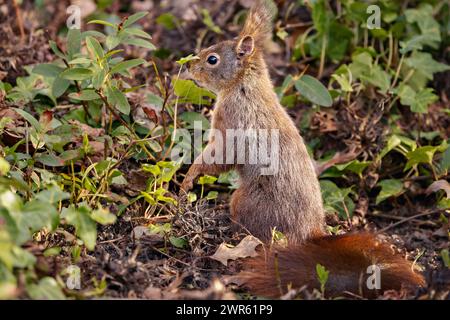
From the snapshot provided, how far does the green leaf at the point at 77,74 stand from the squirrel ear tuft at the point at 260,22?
1.05 m

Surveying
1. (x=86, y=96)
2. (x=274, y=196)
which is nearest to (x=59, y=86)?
(x=86, y=96)

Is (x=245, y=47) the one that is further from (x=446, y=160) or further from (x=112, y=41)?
(x=446, y=160)

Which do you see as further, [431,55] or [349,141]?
[431,55]

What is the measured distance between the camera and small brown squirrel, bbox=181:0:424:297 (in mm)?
3752

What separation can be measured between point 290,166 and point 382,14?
226 centimetres

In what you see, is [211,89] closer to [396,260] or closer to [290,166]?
[290,166]

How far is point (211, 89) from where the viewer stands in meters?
4.98

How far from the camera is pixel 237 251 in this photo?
4094 mm

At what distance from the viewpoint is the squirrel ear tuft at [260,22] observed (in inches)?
195

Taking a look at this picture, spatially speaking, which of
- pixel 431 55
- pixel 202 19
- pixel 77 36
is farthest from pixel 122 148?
pixel 431 55

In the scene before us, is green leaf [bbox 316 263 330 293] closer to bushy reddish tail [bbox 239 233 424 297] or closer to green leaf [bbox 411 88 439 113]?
bushy reddish tail [bbox 239 233 424 297]

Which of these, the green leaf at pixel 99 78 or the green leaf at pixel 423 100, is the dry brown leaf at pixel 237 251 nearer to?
the green leaf at pixel 99 78

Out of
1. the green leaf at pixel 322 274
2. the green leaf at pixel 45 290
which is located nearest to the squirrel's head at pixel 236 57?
the green leaf at pixel 322 274

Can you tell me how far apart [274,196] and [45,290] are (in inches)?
64.3
